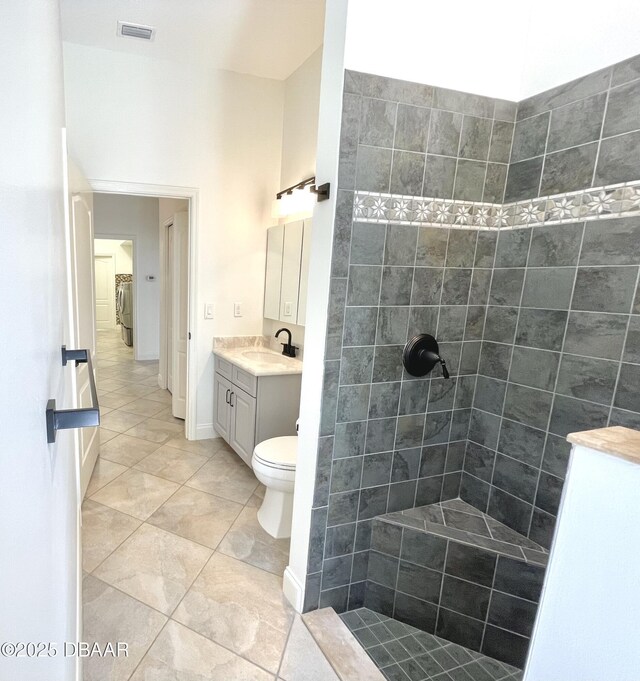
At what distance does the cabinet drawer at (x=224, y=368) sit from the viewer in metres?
3.14

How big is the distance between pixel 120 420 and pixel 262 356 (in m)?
1.78

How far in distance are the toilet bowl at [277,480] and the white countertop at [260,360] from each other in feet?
1.66

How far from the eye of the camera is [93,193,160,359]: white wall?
237 inches

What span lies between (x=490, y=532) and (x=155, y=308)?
610 centimetres

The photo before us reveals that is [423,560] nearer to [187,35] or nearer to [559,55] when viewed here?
[559,55]

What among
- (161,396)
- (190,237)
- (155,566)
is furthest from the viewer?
(161,396)

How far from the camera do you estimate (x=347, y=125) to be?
150 cm

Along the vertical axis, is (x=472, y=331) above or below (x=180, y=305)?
above

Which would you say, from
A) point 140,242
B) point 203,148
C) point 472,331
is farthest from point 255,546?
point 140,242

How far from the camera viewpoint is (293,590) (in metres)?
1.82

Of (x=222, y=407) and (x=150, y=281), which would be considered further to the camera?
(x=150, y=281)

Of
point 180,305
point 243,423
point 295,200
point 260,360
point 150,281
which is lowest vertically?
point 243,423

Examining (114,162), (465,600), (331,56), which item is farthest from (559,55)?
(114,162)

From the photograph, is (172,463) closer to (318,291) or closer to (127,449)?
(127,449)
